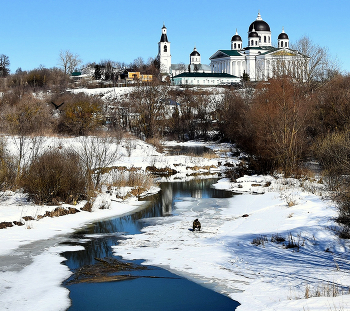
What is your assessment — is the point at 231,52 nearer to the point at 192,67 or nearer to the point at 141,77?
the point at 192,67

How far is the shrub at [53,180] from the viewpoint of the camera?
677 inches

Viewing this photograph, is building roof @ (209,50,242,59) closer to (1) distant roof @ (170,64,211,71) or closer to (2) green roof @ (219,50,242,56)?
(2) green roof @ (219,50,242,56)

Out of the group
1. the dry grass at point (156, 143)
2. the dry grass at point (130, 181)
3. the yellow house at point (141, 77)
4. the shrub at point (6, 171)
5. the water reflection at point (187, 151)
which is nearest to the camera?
the shrub at point (6, 171)

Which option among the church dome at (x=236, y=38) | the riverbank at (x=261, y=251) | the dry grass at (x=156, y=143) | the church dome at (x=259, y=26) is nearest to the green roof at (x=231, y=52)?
the church dome at (x=236, y=38)

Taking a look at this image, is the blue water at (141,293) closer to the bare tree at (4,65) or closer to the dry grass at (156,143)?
the dry grass at (156,143)

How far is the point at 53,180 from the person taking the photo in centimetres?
1734

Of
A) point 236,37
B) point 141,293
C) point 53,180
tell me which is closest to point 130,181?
point 53,180

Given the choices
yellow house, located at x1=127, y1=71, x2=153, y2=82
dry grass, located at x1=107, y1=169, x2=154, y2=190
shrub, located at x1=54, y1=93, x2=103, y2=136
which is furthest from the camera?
yellow house, located at x1=127, y1=71, x2=153, y2=82

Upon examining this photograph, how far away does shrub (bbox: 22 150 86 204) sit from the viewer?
17188 millimetres

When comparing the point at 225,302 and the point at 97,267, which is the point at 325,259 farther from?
the point at 97,267

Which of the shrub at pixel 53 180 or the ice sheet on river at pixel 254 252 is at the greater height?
the shrub at pixel 53 180

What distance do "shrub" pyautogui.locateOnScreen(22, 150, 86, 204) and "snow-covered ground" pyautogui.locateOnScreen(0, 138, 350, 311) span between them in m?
0.63

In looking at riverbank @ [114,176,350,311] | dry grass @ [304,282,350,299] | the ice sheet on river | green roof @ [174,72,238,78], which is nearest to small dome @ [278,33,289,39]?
green roof @ [174,72,238,78]

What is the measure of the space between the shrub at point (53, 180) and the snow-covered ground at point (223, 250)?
628 mm
